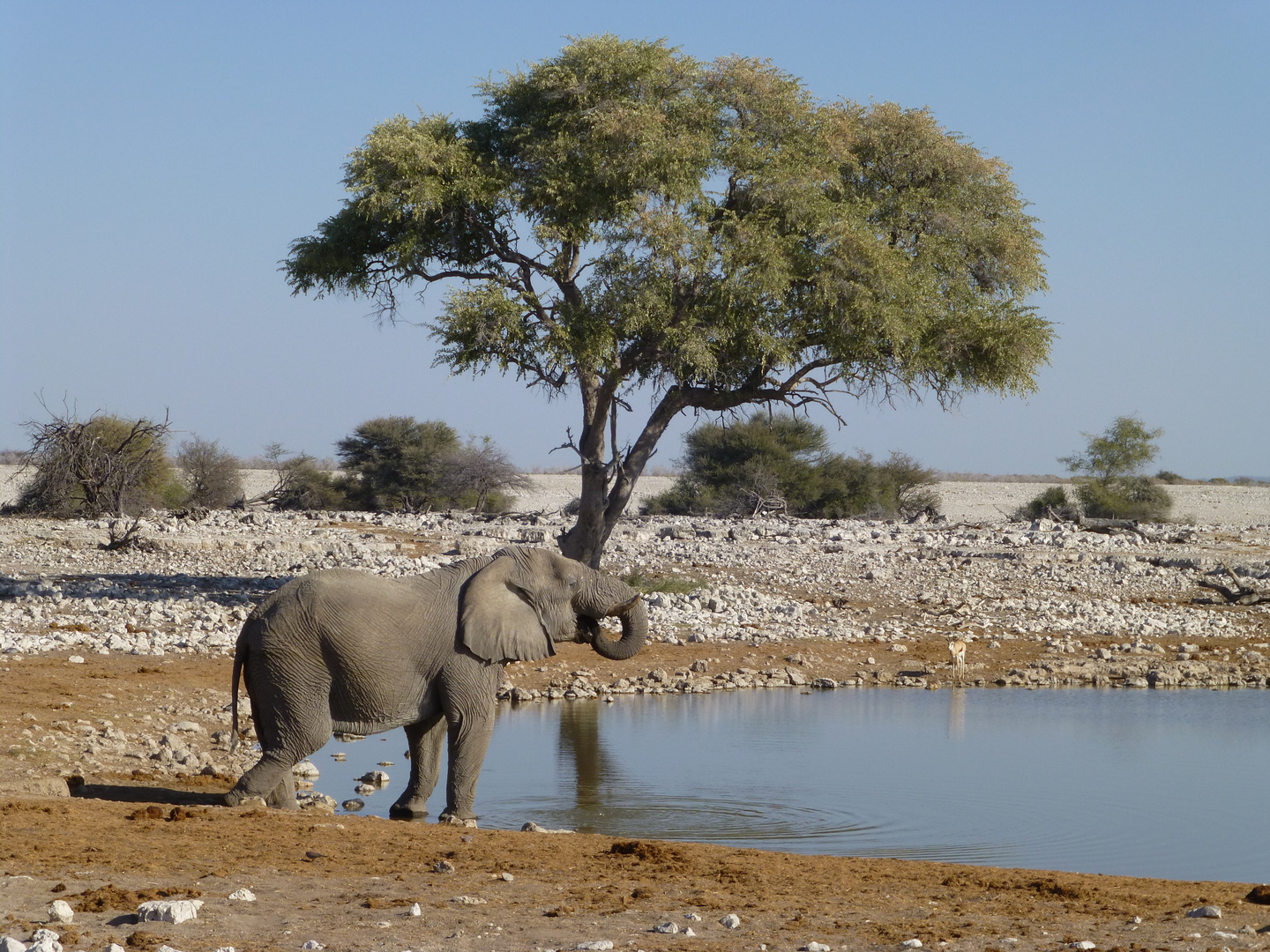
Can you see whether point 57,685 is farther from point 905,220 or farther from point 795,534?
point 795,534

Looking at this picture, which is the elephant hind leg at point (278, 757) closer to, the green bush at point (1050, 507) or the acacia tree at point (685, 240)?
the acacia tree at point (685, 240)

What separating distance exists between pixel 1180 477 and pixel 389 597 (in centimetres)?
9193

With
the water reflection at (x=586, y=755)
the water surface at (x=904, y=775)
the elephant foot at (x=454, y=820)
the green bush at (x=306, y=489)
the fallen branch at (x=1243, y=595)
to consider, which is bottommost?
the water reflection at (x=586, y=755)

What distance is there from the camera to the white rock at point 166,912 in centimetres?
546

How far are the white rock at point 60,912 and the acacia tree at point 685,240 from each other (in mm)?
13424

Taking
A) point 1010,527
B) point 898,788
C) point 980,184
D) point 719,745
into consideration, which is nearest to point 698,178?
point 980,184

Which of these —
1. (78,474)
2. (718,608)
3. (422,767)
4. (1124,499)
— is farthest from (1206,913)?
(1124,499)

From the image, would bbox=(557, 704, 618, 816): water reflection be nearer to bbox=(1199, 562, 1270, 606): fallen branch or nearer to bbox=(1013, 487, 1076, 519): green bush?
bbox=(1199, 562, 1270, 606): fallen branch

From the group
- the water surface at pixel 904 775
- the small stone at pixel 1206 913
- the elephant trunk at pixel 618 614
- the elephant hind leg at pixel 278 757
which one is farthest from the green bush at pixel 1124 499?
the small stone at pixel 1206 913

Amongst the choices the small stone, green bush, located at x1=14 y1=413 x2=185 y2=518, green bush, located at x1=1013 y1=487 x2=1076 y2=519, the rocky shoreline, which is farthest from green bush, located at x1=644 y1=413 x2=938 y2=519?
the small stone

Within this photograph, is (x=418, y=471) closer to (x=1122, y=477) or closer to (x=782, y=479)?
(x=782, y=479)

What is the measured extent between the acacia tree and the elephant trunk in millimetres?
9090

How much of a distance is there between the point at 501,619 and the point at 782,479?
33926 millimetres

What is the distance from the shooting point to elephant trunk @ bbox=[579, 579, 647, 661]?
934 cm
